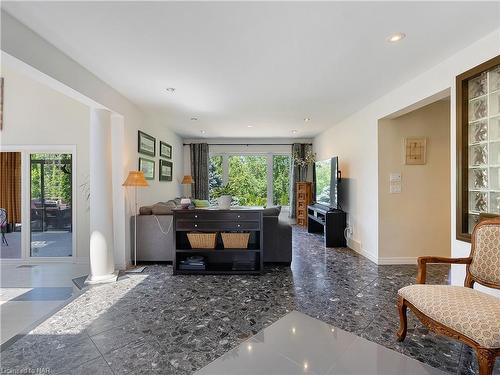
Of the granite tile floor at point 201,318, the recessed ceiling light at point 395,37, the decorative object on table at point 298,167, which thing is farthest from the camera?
the decorative object on table at point 298,167

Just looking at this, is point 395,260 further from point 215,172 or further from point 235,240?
point 215,172

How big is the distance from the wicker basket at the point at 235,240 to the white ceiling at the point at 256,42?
1.91 meters

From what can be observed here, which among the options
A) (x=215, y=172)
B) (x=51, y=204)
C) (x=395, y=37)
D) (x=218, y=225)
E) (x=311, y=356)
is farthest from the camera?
(x=215, y=172)

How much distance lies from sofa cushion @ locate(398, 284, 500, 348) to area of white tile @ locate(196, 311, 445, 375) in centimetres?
40

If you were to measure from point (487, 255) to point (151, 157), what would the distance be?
4.74 metres

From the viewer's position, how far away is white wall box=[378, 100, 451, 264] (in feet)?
12.3

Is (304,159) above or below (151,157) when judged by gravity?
above

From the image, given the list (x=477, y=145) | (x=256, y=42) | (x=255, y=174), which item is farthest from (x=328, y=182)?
(x=256, y=42)

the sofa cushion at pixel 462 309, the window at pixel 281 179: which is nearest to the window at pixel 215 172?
the window at pixel 281 179

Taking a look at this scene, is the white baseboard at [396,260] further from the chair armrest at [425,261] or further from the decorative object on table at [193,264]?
the decorative object on table at [193,264]

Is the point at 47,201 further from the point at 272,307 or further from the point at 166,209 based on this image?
the point at 272,307

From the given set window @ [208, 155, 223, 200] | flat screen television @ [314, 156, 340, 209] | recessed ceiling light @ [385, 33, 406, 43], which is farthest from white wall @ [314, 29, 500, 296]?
window @ [208, 155, 223, 200]

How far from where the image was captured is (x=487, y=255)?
1.88 metres

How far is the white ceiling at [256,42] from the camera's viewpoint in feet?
5.86
